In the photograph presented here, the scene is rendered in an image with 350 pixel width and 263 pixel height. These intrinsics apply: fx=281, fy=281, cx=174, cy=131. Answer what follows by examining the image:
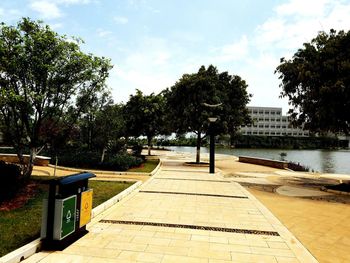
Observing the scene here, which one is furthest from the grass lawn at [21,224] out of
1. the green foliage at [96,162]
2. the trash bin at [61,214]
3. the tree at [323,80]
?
the tree at [323,80]

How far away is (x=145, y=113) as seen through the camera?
3544 cm

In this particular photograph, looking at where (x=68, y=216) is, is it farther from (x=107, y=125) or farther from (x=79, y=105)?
(x=107, y=125)

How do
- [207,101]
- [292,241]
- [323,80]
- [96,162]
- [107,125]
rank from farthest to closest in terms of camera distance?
[207,101], [107,125], [96,162], [323,80], [292,241]

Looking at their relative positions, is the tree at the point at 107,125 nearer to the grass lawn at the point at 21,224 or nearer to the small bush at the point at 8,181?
the grass lawn at the point at 21,224

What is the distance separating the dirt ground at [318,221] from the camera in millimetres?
6043

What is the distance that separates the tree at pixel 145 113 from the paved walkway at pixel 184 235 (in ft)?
83.0

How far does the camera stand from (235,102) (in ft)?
91.5

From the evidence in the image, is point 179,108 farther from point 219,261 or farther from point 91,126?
point 219,261

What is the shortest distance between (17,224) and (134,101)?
3025cm

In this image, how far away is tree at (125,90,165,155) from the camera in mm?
35594

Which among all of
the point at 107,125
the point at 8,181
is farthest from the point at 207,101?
the point at 8,181

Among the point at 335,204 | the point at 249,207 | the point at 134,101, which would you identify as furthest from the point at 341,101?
the point at 134,101

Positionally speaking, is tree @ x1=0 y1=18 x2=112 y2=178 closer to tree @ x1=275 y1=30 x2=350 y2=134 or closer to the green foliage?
the green foliage

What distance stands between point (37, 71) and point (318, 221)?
10.8 meters
